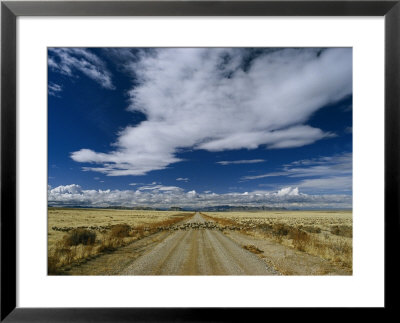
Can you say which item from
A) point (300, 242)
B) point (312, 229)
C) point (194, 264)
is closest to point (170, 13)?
point (194, 264)

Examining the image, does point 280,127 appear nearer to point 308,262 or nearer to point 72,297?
point 308,262

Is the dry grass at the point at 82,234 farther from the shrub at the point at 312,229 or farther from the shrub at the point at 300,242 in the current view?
the shrub at the point at 312,229

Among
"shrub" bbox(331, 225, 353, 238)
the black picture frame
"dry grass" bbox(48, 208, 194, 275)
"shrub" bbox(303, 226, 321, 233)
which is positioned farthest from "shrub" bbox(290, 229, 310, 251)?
"dry grass" bbox(48, 208, 194, 275)

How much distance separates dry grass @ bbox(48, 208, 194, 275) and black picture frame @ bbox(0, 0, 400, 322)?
558 millimetres

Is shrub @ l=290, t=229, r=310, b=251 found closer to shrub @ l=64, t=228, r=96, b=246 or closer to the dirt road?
the dirt road

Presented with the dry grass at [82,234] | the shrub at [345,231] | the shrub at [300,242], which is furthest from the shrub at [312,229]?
the dry grass at [82,234]

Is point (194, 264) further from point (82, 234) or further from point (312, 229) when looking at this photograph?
point (312, 229)

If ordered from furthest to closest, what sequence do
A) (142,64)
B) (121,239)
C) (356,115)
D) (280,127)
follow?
(280,127) → (121,239) → (142,64) → (356,115)

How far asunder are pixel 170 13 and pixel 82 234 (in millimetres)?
3693

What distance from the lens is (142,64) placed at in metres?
2.80

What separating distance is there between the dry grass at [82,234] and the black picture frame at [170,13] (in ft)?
1.83

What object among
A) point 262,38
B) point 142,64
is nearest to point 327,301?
point 262,38

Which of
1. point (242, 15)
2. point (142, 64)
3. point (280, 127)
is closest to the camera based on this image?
point (242, 15)

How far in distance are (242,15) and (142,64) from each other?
139 centimetres
